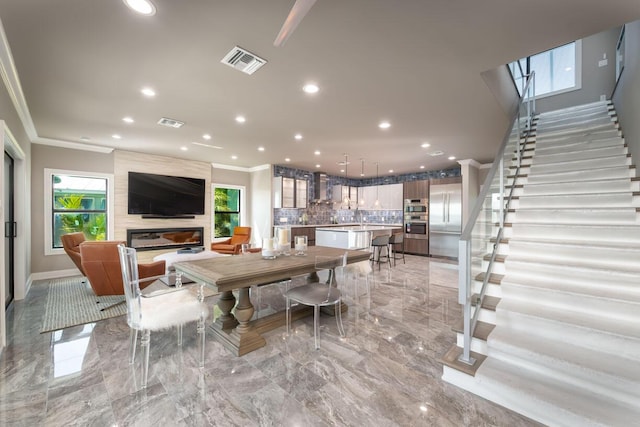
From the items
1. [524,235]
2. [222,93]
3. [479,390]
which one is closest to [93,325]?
[222,93]

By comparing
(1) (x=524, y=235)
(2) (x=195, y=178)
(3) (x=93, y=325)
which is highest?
(2) (x=195, y=178)

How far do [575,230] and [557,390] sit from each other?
1692 millimetres

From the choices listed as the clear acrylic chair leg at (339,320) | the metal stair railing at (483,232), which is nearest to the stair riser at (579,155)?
the metal stair railing at (483,232)

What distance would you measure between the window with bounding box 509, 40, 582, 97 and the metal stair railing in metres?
3.49

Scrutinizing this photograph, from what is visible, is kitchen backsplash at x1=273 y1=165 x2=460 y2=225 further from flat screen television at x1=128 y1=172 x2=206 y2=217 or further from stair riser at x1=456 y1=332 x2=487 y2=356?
stair riser at x1=456 y1=332 x2=487 y2=356

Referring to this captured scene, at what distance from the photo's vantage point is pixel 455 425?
5.24 ft

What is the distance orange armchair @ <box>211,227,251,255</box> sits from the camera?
641 cm

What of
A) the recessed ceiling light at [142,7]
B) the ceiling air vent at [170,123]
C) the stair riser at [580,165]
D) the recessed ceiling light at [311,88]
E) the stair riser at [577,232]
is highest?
the recessed ceiling light at [311,88]

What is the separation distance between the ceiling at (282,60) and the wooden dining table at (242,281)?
1.92 m

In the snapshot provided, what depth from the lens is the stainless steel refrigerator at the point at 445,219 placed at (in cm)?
732

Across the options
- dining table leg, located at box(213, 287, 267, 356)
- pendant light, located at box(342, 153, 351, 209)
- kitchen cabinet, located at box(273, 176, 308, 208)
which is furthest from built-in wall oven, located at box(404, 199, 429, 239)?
dining table leg, located at box(213, 287, 267, 356)

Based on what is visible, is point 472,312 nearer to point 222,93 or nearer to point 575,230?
point 575,230

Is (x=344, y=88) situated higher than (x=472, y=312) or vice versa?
(x=344, y=88)

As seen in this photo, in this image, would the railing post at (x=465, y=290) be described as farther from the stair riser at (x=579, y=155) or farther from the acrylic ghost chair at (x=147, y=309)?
the stair riser at (x=579, y=155)
